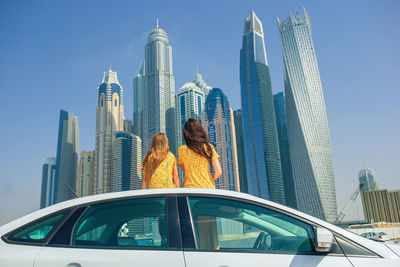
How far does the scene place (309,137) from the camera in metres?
118

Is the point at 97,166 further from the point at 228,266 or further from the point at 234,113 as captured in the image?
the point at 228,266

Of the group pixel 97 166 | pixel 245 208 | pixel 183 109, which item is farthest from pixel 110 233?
pixel 183 109

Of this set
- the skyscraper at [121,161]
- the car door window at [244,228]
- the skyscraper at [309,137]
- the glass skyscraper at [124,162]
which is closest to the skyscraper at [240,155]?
the skyscraper at [309,137]

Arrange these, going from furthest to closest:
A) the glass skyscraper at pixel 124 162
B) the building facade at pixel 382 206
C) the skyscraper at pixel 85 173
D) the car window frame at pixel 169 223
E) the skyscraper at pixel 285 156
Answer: the skyscraper at pixel 85 173, the glass skyscraper at pixel 124 162, the skyscraper at pixel 285 156, the building facade at pixel 382 206, the car window frame at pixel 169 223

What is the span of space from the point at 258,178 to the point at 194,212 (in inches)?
5797

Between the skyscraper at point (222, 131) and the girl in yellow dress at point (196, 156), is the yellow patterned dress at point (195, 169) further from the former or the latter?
the skyscraper at point (222, 131)

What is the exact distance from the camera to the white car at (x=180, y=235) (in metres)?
2.09

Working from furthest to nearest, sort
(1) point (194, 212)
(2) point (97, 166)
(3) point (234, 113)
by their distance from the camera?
1. (3) point (234, 113)
2. (2) point (97, 166)
3. (1) point (194, 212)

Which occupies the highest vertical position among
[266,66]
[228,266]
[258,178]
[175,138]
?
[266,66]

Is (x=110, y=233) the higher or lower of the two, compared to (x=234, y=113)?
lower

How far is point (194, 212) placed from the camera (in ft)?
7.70

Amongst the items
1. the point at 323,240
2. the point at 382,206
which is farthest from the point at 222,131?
the point at 323,240

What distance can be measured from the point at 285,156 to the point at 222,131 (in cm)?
3575

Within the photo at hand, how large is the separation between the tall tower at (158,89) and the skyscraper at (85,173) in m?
35.4
